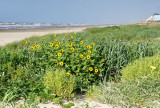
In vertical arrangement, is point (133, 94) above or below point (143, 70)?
below

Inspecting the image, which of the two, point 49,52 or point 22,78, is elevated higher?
point 49,52

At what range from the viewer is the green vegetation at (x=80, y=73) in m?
3.43

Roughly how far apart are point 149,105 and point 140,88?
0.33m

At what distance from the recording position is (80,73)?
415 cm

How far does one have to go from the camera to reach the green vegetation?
3.43 m

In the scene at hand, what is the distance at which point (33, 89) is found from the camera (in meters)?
3.71

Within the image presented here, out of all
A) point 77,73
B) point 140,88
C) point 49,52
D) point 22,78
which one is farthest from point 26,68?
point 140,88

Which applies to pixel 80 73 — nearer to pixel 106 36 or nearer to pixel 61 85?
pixel 61 85

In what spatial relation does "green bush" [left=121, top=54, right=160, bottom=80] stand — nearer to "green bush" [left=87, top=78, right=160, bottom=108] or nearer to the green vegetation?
the green vegetation

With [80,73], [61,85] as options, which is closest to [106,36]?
[80,73]

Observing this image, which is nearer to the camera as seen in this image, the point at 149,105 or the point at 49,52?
the point at 149,105

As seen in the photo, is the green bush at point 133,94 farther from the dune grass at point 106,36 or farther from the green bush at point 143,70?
the dune grass at point 106,36

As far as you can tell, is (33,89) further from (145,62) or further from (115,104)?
(145,62)

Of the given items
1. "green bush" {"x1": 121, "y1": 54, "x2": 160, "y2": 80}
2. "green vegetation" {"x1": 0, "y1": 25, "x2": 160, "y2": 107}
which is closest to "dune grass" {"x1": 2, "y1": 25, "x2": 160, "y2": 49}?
"green vegetation" {"x1": 0, "y1": 25, "x2": 160, "y2": 107}
